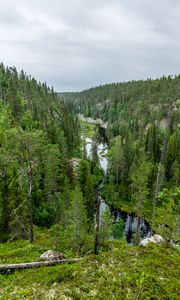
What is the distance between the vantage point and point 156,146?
73.6 meters

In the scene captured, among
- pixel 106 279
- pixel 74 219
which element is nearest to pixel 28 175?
pixel 74 219

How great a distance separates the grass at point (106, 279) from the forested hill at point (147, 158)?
9.05 feet

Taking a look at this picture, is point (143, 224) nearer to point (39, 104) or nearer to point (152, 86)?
point (39, 104)

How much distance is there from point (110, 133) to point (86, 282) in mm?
109934

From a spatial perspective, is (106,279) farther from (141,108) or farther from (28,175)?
(141,108)

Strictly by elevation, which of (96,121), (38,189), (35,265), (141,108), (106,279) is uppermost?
(141,108)

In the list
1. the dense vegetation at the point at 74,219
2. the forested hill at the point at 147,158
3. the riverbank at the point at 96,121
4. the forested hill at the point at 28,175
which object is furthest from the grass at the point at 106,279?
the riverbank at the point at 96,121

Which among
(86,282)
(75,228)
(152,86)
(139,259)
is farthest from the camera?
(152,86)

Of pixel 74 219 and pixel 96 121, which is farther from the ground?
pixel 96 121

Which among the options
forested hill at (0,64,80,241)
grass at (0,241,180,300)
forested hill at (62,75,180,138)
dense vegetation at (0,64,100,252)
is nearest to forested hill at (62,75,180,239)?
forested hill at (62,75,180,138)

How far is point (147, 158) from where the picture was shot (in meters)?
71.1

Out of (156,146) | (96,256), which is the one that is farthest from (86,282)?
(156,146)

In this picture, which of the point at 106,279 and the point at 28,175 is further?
the point at 28,175

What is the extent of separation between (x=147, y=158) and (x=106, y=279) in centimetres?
6492
